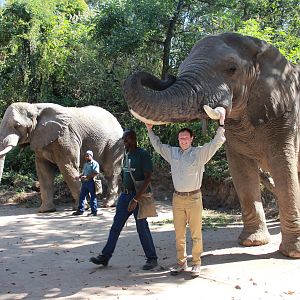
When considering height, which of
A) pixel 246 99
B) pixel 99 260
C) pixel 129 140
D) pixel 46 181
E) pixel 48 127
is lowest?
pixel 99 260

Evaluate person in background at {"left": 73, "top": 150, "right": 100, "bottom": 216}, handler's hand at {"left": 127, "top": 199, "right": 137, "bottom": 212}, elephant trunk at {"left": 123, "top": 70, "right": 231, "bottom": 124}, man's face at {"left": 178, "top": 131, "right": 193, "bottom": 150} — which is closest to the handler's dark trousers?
handler's hand at {"left": 127, "top": 199, "right": 137, "bottom": 212}

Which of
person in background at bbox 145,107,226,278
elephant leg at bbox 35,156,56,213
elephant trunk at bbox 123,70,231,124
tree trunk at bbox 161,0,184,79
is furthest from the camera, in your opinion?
tree trunk at bbox 161,0,184,79

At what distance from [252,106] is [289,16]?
12185 millimetres

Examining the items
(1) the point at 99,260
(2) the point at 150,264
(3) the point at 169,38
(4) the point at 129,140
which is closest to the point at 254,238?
(2) the point at 150,264

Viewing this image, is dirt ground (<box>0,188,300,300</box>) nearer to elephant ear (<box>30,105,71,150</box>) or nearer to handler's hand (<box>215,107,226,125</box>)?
handler's hand (<box>215,107,226,125</box>)

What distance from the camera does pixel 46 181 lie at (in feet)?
42.6

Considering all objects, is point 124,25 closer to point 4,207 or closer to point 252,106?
point 4,207

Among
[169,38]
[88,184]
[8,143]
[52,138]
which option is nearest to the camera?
[88,184]

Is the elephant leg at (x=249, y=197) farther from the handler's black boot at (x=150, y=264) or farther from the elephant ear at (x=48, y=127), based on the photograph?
the elephant ear at (x=48, y=127)

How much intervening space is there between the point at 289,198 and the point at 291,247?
25.5 inches

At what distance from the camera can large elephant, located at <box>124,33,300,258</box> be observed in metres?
5.38

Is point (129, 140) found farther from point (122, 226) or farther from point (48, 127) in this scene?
point (48, 127)

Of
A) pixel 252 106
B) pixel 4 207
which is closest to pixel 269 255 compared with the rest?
pixel 252 106

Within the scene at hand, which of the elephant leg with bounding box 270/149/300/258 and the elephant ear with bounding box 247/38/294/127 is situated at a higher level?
the elephant ear with bounding box 247/38/294/127
